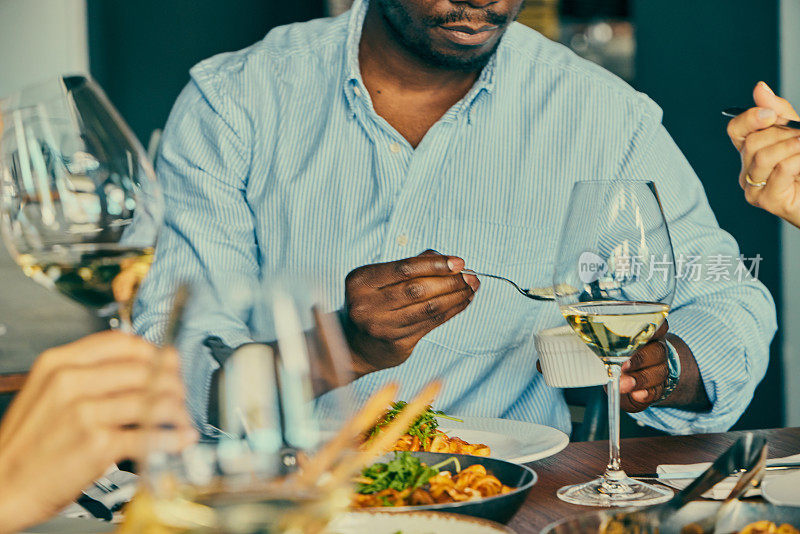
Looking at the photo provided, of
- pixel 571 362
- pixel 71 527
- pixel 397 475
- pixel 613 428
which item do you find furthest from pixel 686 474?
pixel 71 527

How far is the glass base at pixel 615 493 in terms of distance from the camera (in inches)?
31.0

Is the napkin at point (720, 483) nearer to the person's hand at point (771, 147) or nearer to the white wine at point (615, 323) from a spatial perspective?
the white wine at point (615, 323)

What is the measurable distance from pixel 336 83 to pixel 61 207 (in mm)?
1157

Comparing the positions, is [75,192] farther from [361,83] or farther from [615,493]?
[361,83]

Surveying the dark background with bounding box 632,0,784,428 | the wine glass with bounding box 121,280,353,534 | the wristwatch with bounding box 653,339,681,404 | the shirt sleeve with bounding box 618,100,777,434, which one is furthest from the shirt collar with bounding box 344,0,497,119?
the dark background with bounding box 632,0,784,428

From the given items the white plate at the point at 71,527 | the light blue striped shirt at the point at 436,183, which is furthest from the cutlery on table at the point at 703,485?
the light blue striped shirt at the point at 436,183

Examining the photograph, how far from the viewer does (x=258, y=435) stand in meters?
0.38

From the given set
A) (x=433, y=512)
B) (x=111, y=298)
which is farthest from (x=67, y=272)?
(x=433, y=512)

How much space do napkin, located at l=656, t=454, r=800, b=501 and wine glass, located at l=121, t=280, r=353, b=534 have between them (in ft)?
1.54

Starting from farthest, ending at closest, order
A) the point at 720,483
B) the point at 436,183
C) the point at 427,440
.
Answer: the point at 436,183
the point at 427,440
the point at 720,483

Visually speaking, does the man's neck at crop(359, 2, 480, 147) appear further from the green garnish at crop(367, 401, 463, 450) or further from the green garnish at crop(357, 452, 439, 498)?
the green garnish at crop(357, 452, 439, 498)

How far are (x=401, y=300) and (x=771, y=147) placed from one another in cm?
58

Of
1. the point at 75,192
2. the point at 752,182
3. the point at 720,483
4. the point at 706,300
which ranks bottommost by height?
the point at 706,300

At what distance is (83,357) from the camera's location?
21.1 inches
